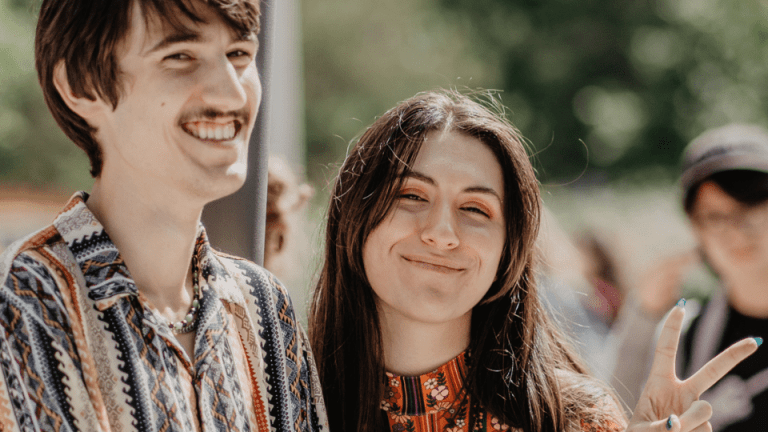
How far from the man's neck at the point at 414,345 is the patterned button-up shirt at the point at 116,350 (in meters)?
0.53

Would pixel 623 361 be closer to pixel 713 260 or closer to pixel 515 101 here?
pixel 713 260

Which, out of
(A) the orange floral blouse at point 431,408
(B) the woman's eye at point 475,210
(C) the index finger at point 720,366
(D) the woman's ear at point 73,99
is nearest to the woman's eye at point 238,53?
(D) the woman's ear at point 73,99

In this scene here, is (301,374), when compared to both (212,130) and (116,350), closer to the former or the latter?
(116,350)

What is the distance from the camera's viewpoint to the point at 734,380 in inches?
116

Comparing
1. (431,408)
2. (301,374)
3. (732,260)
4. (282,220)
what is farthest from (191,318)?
(732,260)

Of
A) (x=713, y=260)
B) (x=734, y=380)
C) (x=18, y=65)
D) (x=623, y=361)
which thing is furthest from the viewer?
(x=18, y=65)

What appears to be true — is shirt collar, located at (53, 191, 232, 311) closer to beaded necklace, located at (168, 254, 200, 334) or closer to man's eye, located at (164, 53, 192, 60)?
beaded necklace, located at (168, 254, 200, 334)

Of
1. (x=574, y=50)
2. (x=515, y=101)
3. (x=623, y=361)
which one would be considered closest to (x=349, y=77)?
(x=515, y=101)

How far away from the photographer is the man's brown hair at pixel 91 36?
141cm

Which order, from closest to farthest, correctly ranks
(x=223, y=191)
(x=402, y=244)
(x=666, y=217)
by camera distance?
(x=223, y=191) < (x=402, y=244) < (x=666, y=217)

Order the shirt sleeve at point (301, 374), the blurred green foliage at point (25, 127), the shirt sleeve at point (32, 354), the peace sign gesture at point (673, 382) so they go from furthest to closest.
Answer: the blurred green foliage at point (25, 127)
the peace sign gesture at point (673, 382)
the shirt sleeve at point (301, 374)
the shirt sleeve at point (32, 354)

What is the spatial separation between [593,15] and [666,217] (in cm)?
568

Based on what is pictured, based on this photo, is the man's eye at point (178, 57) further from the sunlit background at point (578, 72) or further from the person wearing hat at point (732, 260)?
the sunlit background at point (578, 72)

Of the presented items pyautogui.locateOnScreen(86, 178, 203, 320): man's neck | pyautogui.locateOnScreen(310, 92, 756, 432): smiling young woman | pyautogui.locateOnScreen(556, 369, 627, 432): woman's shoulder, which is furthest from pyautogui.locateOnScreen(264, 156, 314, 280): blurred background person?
pyautogui.locateOnScreen(86, 178, 203, 320): man's neck
